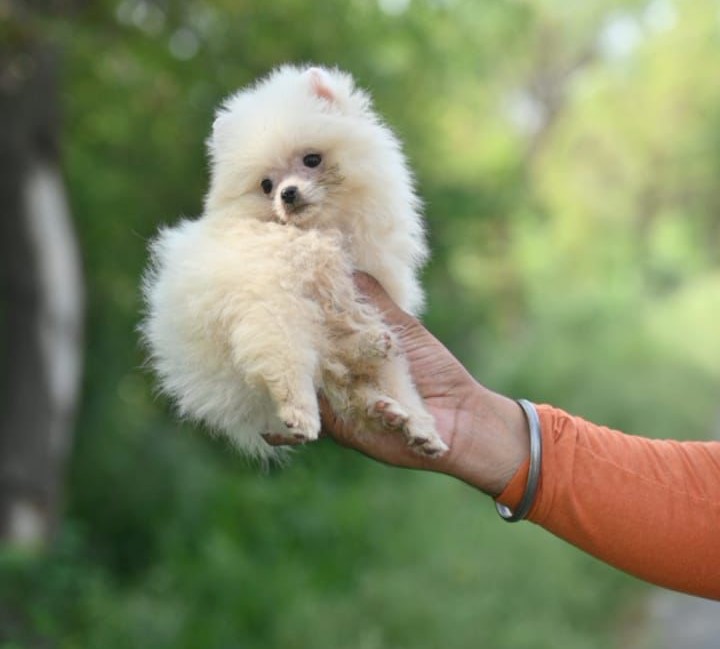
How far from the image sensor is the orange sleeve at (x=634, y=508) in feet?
8.32

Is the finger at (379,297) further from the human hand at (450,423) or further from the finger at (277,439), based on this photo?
the finger at (277,439)

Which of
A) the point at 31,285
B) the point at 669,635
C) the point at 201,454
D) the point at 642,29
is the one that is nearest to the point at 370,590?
the point at 669,635

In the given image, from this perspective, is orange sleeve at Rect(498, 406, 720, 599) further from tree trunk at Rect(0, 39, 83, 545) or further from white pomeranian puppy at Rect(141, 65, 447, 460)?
tree trunk at Rect(0, 39, 83, 545)

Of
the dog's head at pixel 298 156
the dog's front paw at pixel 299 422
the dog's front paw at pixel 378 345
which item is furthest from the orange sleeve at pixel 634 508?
the dog's head at pixel 298 156

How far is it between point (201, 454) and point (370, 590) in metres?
3.76

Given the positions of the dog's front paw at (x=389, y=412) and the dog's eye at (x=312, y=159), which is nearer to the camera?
the dog's front paw at (x=389, y=412)

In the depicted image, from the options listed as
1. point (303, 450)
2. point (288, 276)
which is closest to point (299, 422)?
point (288, 276)

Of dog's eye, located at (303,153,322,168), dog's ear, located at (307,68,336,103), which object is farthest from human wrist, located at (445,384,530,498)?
dog's ear, located at (307,68,336,103)

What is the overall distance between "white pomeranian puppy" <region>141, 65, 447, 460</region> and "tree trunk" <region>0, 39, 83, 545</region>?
487 centimetres

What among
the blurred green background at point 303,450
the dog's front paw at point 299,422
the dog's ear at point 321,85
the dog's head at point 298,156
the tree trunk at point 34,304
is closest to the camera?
the dog's front paw at point 299,422

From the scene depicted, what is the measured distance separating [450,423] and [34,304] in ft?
17.4

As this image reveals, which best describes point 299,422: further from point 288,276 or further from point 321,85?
point 321,85

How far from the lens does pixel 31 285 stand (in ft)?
Answer: 23.9

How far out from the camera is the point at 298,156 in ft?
8.29
